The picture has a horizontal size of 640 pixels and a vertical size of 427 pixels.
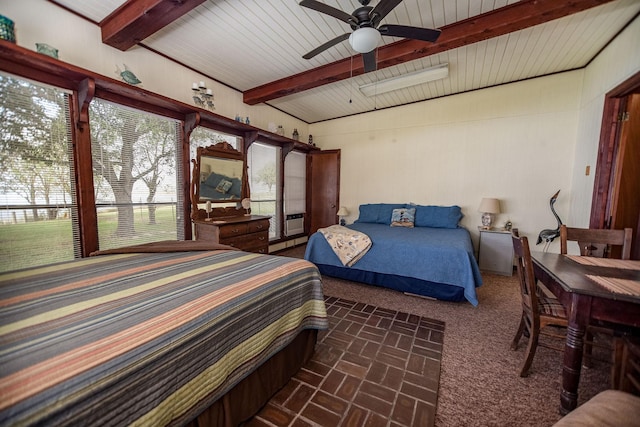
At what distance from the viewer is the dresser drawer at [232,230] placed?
300cm

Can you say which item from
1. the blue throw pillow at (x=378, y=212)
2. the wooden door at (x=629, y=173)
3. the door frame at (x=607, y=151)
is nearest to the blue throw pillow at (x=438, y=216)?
the blue throw pillow at (x=378, y=212)

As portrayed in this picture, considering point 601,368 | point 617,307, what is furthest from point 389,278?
point 617,307


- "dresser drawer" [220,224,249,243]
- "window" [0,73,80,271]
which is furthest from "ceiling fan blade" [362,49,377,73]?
"window" [0,73,80,271]

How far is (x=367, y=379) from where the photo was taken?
65.2 inches

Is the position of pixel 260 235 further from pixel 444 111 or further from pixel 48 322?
pixel 444 111

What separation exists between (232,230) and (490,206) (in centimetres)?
381

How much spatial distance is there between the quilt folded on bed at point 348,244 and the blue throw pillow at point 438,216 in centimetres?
153

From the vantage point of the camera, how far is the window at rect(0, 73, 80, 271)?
1.90 metres

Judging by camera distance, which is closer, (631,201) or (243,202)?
(631,201)

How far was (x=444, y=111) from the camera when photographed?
4309 millimetres

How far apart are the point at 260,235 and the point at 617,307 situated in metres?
3.37

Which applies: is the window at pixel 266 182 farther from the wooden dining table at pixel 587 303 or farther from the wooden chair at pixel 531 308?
the wooden dining table at pixel 587 303

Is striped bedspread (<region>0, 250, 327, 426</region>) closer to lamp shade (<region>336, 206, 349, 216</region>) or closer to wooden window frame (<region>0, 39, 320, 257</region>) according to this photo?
wooden window frame (<region>0, 39, 320, 257</region>)

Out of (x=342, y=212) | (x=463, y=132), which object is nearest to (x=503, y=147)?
(x=463, y=132)
